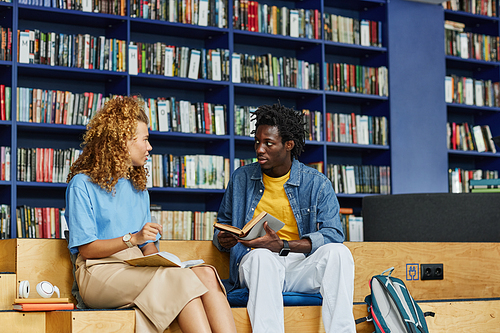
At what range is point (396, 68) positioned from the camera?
5.02 m

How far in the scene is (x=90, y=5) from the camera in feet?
13.4

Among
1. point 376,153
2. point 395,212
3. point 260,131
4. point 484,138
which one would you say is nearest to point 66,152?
point 260,131

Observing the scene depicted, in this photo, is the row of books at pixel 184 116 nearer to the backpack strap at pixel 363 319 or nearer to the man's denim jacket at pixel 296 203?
the man's denim jacket at pixel 296 203

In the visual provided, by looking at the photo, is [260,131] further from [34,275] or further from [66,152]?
[66,152]

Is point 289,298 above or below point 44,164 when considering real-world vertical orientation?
below

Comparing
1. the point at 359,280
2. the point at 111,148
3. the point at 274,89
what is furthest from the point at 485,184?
the point at 111,148

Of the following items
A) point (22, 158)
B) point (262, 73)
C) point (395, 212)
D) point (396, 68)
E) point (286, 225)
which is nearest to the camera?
point (286, 225)

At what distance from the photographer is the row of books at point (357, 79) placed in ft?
15.8

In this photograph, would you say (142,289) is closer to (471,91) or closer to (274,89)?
(274,89)

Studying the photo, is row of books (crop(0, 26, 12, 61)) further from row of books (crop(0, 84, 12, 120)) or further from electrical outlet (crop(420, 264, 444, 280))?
electrical outlet (crop(420, 264, 444, 280))

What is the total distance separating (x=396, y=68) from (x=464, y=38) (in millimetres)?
779

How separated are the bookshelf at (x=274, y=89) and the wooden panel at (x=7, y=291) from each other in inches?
62.6

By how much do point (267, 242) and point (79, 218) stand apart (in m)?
0.69

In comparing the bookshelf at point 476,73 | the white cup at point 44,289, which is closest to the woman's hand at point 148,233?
the white cup at point 44,289
